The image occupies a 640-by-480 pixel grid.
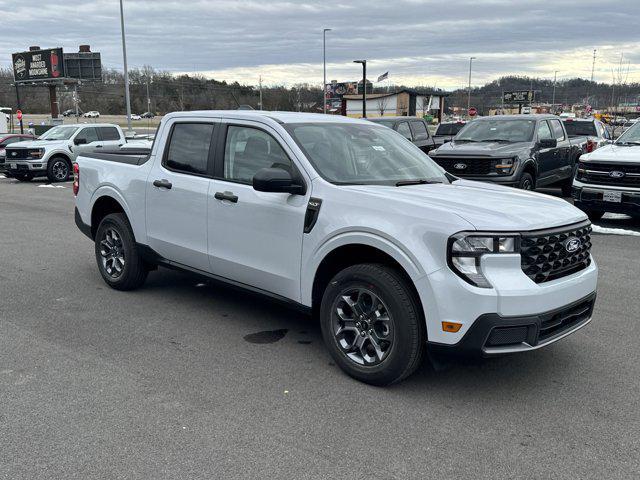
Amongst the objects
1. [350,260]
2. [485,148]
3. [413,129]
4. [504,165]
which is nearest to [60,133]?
[413,129]

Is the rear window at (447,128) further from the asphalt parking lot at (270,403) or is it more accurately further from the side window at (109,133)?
the asphalt parking lot at (270,403)

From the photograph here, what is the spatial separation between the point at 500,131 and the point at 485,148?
1.31 meters

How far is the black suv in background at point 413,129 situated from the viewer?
16594 mm

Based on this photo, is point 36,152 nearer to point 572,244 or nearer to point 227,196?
point 227,196

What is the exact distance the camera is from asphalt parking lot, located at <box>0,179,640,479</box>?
3.15 m

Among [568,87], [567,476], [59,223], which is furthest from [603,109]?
[567,476]

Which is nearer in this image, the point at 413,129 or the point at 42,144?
the point at 413,129

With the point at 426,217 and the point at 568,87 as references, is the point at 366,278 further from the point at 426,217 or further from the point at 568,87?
the point at 568,87

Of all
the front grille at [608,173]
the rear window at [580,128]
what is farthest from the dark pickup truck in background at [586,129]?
the front grille at [608,173]

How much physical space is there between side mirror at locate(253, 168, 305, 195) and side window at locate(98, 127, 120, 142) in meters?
17.9

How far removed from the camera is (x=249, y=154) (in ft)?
16.1

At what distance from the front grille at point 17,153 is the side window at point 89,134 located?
1.69m

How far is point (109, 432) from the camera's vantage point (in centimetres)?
345

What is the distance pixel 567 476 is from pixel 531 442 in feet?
1.10
